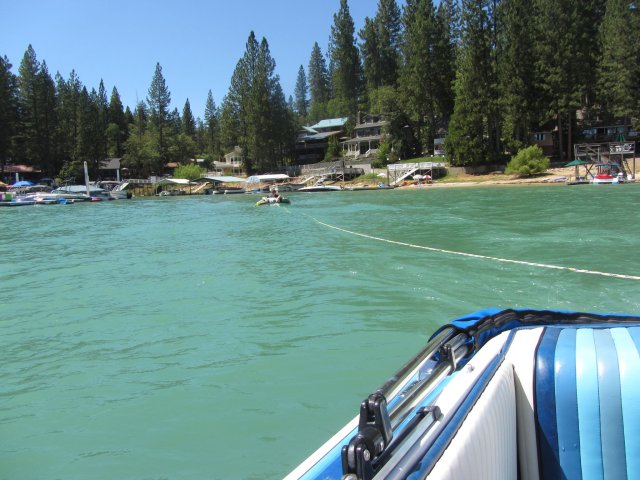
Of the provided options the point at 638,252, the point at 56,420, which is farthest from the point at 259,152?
the point at 56,420

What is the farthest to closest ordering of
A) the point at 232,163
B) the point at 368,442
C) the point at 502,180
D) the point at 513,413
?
1. the point at 232,163
2. the point at 502,180
3. the point at 513,413
4. the point at 368,442

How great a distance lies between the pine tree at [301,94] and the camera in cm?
13362

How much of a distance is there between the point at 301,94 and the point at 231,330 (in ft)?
437

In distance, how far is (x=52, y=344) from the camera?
773cm

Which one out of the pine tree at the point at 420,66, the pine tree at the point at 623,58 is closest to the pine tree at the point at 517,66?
the pine tree at the point at 623,58

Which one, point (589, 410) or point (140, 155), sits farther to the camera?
point (140, 155)

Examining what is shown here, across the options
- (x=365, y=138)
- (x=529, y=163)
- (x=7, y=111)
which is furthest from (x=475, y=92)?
(x=7, y=111)

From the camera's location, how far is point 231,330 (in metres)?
8.12

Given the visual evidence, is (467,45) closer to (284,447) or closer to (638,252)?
(638,252)

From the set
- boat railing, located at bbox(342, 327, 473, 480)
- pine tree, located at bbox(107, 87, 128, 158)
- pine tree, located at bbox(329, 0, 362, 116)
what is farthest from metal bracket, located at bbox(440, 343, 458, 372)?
pine tree, located at bbox(107, 87, 128, 158)

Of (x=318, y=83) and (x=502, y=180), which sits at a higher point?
(x=318, y=83)

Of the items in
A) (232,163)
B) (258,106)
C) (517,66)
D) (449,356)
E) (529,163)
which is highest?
(258,106)

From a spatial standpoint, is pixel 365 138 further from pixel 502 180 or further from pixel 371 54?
pixel 502 180

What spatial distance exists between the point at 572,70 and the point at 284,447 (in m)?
58.9
